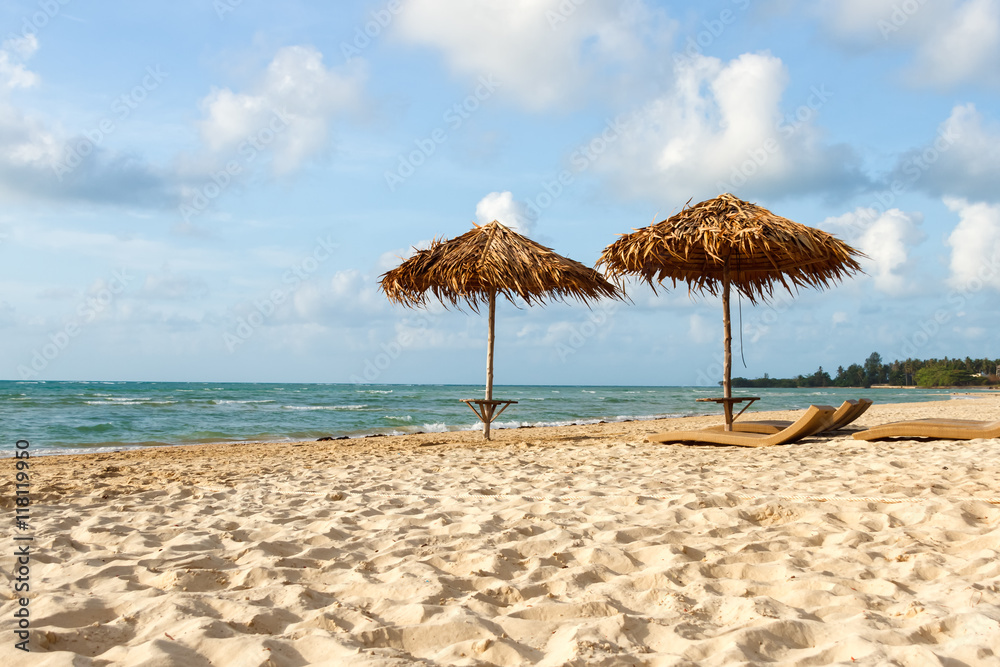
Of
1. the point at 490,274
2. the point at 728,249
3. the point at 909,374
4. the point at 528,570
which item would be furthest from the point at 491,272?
the point at 909,374

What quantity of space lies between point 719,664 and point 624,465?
3864 mm

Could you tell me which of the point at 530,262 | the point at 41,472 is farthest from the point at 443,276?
the point at 41,472

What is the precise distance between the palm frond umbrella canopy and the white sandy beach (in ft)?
13.2

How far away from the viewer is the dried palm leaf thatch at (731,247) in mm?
7406

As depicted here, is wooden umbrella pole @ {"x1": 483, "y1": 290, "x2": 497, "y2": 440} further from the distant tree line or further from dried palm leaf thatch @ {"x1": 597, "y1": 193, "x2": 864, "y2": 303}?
the distant tree line

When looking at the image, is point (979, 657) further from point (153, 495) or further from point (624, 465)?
point (153, 495)

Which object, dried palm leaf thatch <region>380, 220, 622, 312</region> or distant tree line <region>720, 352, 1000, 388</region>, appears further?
distant tree line <region>720, 352, 1000, 388</region>

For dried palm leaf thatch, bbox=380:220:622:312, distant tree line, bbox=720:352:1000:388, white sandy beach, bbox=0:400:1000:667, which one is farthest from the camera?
distant tree line, bbox=720:352:1000:388

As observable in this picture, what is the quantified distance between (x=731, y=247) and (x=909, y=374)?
101662 mm

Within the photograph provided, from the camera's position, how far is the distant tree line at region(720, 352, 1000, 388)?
3292 inches

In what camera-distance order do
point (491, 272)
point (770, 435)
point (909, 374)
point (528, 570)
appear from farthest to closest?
point (909, 374), point (491, 272), point (770, 435), point (528, 570)

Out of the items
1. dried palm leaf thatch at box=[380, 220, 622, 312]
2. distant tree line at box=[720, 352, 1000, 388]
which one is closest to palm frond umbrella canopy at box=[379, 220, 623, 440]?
dried palm leaf thatch at box=[380, 220, 622, 312]

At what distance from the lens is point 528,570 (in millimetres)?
2611

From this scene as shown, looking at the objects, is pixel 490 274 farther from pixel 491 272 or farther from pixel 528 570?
pixel 528 570
